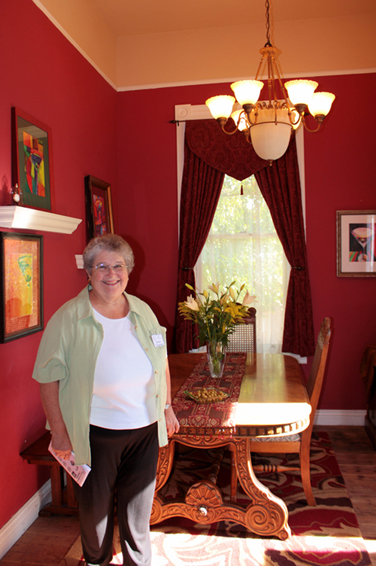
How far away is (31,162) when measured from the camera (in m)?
2.69

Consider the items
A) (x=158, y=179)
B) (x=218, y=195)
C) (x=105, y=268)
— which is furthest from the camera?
(x=158, y=179)

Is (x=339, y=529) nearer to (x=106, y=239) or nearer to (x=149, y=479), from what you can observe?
(x=149, y=479)

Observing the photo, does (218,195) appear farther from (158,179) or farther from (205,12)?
(205,12)

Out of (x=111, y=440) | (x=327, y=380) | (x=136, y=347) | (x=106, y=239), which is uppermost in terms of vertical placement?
(x=106, y=239)

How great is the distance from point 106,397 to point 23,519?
50.6 inches

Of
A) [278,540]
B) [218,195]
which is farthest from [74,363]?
[218,195]

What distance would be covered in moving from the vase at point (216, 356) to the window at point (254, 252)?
153 centimetres

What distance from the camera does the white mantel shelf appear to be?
2.31m

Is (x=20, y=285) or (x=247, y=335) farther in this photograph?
(x=247, y=335)

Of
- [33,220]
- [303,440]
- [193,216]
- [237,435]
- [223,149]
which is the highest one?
[223,149]

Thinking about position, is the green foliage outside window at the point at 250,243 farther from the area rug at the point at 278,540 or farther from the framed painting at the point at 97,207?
the area rug at the point at 278,540

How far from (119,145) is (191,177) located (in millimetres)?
788

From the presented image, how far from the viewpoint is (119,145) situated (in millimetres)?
4453

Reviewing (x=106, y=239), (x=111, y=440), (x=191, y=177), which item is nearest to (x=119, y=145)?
(x=191, y=177)
